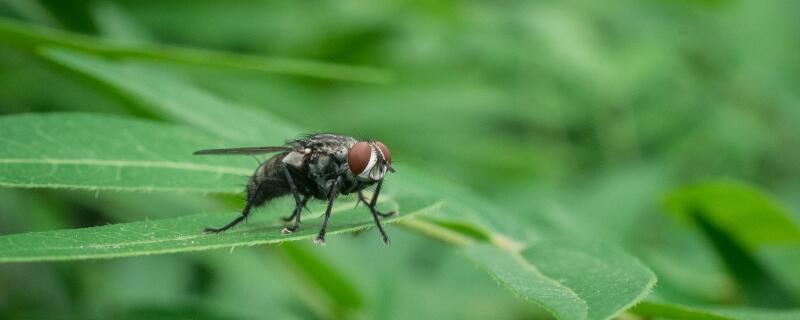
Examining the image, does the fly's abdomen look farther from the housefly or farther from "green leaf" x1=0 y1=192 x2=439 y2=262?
"green leaf" x1=0 y1=192 x2=439 y2=262

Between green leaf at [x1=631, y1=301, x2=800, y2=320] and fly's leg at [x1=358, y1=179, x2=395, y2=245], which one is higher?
green leaf at [x1=631, y1=301, x2=800, y2=320]

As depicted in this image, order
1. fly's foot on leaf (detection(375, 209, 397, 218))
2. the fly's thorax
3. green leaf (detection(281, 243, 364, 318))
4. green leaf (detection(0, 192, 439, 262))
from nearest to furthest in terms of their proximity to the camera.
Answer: green leaf (detection(0, 192, 439, 262))
fly's foot on leaf (detection(375, 209, 397, 218))
the fly's thorax
green leaf (detection(281, 243, 364, 318))

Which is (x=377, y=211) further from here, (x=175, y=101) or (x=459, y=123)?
(x=459, y=123)

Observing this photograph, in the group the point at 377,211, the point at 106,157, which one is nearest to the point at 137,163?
the point at 106,157

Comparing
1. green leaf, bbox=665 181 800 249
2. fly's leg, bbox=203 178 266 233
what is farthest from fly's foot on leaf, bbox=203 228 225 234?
green leaf, bbox=665 181 800 249

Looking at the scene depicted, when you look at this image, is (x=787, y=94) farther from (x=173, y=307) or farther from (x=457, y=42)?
(x=173, y=307)

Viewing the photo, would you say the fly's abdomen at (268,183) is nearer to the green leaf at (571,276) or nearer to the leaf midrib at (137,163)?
the leaf midrib at (137,163)
